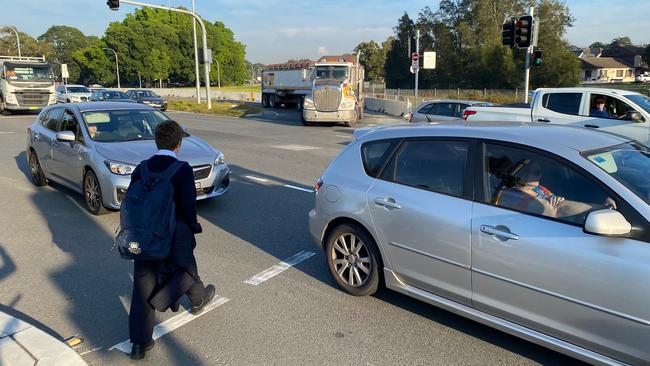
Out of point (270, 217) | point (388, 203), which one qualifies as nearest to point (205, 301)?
point (388, 203)

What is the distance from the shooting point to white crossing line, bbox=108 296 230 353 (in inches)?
138

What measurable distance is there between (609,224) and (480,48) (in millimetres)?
63516

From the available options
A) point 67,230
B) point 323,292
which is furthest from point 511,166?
point 67,230

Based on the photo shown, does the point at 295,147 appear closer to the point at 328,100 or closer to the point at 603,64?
the point at 328,100

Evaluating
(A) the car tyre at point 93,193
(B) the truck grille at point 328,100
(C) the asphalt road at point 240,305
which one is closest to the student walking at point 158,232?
(C) the asphalt road at point 240,305

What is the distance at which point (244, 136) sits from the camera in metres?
17.6

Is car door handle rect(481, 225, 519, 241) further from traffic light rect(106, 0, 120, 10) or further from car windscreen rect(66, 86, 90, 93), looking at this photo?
car windscreen rect(66, 86, 90, 93)

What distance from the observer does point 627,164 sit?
10.5 ft

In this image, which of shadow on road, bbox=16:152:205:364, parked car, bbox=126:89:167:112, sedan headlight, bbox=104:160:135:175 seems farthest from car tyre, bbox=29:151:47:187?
parked car, bbox=126:89:167:112

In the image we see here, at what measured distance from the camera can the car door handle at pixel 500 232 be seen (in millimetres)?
3133

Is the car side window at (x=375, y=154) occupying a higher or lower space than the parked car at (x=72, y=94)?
lower

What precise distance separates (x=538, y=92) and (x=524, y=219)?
9.36 meters

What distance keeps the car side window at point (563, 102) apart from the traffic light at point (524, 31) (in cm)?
798

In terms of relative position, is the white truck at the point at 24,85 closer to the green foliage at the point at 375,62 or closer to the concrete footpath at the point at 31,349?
the concrete footpath at the point at 31,349
